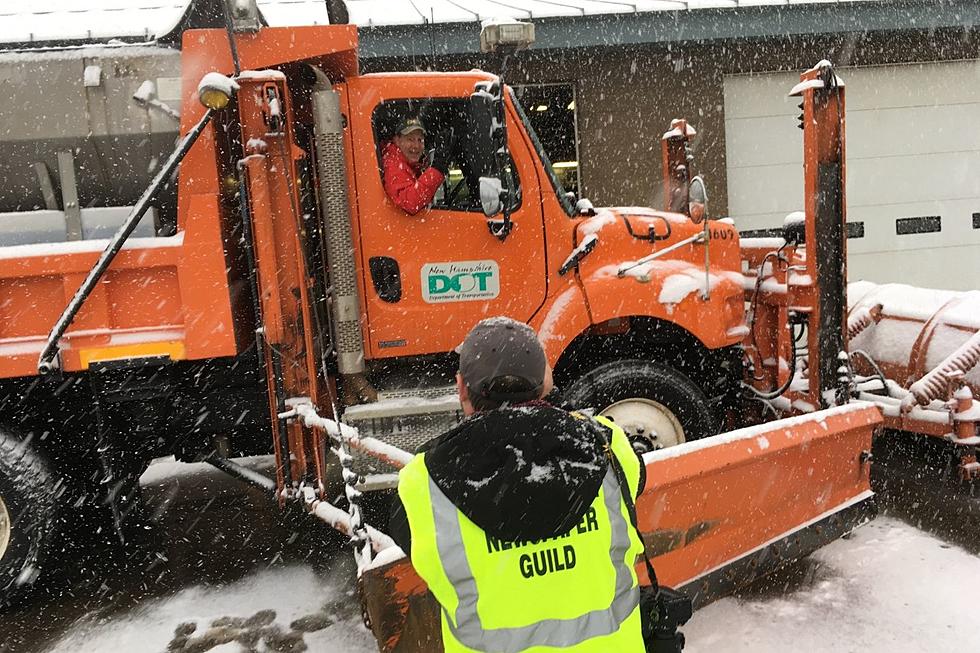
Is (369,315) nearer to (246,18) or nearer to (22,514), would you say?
(246,18)

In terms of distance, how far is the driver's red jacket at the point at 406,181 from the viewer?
4152 mm

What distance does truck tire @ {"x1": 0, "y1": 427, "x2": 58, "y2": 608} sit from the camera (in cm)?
397

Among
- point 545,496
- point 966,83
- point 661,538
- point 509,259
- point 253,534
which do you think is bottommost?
point 253,534

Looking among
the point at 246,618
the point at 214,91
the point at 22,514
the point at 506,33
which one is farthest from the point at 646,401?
the point at 22,514

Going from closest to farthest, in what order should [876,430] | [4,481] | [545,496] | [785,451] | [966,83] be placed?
[545,496] → [785,451] → [4,481] → [876,430] → [966,83]

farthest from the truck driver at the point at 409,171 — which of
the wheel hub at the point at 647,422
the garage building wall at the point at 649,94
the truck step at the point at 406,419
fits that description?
the garage building wall at the point at 649,94

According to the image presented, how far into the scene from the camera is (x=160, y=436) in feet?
14.1

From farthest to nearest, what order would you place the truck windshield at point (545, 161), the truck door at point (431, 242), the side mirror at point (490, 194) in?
the truck windshield at point (545, 161), the truck door at point (431, 242), the side mirror at point (490, 194)

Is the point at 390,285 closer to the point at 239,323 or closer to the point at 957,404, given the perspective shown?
the point at 239,323

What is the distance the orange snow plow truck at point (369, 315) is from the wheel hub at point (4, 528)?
15mm

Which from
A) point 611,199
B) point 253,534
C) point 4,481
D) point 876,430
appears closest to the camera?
point 4,481

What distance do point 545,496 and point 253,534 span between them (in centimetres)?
391

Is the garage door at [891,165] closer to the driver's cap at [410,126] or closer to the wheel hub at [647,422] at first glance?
the wheel hub at [647,422]

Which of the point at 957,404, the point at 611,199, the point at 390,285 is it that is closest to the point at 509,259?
the point at 390,285
